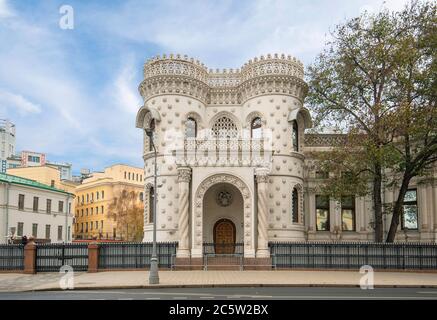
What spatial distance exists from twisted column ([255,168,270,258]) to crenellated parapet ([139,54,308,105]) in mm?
7469

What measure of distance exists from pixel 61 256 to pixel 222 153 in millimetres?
11121

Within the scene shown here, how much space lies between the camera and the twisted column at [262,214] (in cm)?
2841

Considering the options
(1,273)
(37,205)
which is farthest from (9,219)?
(1,273)

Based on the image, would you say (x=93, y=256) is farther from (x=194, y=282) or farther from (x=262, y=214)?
(x=262, y=214)

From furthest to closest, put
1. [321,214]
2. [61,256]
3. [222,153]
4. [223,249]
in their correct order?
[321,214] → [223,249] → [222,153] → [61,256]

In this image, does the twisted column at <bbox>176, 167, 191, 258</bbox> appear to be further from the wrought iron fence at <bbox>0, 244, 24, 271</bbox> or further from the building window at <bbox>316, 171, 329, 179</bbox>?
the wrought iron fence at <bbox>0, 244, 24, 271</bbox>

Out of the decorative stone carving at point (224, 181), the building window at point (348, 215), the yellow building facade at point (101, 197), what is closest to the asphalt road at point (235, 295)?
the decorative stone carving at point (224, 181)

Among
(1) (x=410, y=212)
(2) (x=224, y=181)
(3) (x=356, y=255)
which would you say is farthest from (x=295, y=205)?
(1) (x=410, y=212)

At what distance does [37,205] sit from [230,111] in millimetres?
30938

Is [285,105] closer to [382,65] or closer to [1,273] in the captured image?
[382,65]

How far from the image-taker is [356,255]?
27.3 m

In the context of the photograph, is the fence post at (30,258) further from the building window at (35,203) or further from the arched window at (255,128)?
the building window at (35,203)

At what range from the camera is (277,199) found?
33.2 meters

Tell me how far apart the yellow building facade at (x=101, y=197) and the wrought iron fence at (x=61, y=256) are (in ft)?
182
